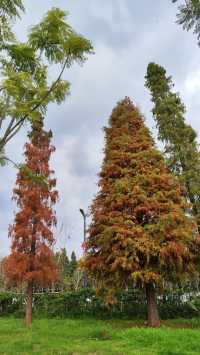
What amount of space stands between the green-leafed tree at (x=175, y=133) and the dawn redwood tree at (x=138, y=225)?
13.0 ft

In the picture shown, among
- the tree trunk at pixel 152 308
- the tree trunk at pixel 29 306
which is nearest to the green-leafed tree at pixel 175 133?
the tree trunk at pixel 152 308

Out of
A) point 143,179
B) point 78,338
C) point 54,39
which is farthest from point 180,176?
point 54,39

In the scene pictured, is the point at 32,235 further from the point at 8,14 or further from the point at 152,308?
the point at 8,14

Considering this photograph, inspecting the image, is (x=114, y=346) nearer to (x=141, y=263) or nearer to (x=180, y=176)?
(x=141, y=263)

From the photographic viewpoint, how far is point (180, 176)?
1888cm

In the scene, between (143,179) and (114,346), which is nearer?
(114,346)

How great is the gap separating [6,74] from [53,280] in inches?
427

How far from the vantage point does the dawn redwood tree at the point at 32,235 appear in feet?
53.4

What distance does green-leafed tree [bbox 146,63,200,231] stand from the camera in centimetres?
1872

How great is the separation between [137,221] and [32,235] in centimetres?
556

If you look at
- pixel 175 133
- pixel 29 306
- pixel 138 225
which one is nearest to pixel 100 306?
pixel 29 306

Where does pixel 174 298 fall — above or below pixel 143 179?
below

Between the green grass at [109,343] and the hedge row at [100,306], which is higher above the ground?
the hedge row at [100,306]

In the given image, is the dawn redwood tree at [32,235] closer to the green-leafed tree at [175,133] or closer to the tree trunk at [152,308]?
the tree trunk at [152,308]
